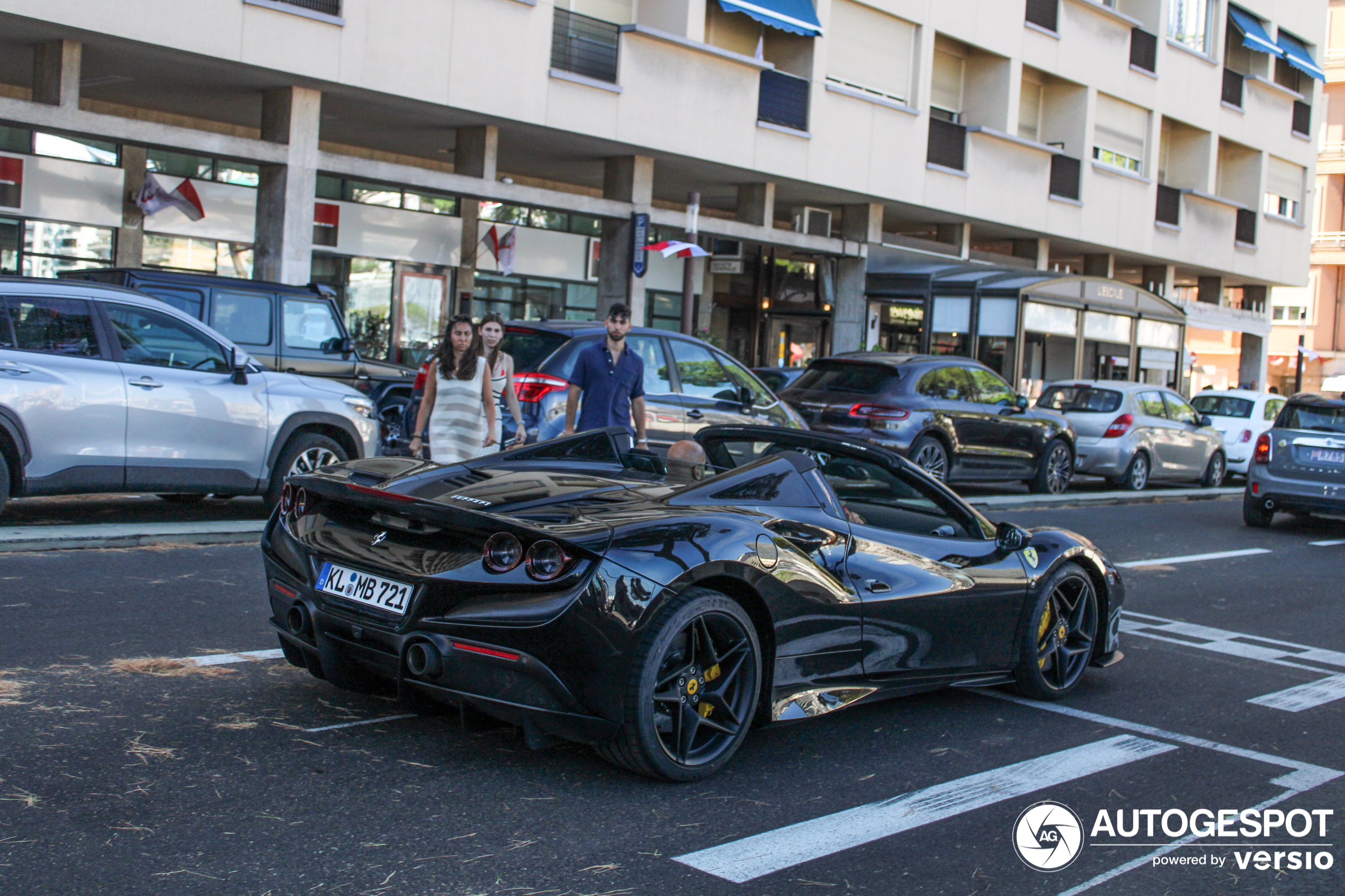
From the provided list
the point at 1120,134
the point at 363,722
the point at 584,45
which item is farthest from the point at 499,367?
the point at 1120,134

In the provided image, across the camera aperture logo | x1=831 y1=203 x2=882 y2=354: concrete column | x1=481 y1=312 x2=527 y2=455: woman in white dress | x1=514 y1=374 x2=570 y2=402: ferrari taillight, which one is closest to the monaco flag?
x1=514 y1=374 x2=570 y2=402: ferrari taillight

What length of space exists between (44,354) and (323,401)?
219 cm

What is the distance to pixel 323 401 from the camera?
10203 mm

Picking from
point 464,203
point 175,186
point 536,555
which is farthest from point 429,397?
point 464,203

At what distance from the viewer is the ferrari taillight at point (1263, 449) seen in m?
14.9

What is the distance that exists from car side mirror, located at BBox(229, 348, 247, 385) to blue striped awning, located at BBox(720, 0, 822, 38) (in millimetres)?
13687

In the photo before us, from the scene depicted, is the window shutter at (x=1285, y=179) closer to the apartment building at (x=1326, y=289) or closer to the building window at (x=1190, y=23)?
the building window at (x=1190, y=23)

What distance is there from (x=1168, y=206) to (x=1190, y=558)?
24.3 meters

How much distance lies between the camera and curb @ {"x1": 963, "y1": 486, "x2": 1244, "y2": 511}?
1505cm

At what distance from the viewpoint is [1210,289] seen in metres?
37.8

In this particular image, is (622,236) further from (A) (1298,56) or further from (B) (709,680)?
(A) (1298,56)

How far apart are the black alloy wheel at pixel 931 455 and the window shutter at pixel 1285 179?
89.8ft

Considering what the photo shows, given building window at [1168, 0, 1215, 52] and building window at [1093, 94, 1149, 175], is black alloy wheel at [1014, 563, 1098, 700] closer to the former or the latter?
building window at [1093, 94, 1149, 175]

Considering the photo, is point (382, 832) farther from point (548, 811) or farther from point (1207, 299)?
point (1207, 299)
